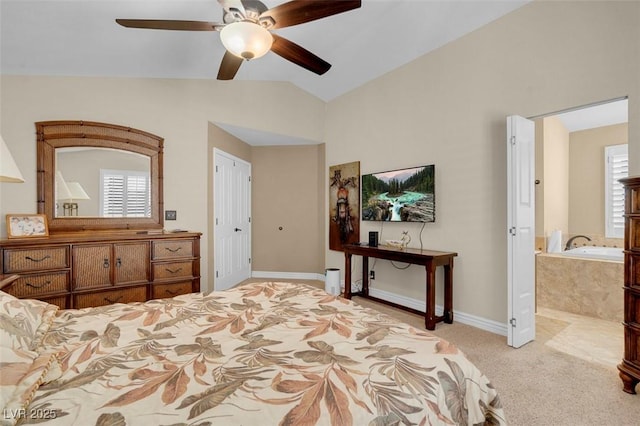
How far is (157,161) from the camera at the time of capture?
367 centimetres

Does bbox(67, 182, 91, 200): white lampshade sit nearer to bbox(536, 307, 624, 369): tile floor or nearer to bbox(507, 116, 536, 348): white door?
bbox(507, 116, 536, 348): white door

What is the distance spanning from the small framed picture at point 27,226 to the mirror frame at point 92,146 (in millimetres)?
118

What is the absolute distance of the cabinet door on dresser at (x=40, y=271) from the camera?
8.32ft

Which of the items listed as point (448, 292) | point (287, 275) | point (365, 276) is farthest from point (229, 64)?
point (287, 275)

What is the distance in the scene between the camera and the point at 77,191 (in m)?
3.27

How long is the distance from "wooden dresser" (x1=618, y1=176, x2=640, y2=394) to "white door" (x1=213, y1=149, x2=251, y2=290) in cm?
422

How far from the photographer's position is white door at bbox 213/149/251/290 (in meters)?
4.46

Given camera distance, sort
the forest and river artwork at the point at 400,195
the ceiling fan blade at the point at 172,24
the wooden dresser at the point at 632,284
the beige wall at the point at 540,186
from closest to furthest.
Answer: the wooden dresser at the point at 632,284
the ceiling fan blade at the point at 172,24
the forest and river artwork at the point at 400,195
the beige wall at the point at 540,186

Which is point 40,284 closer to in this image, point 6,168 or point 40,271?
point 40,271

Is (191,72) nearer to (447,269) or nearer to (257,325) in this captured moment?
(257,325)

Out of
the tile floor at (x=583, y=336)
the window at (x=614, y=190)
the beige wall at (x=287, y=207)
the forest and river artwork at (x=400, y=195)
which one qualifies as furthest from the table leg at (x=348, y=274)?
the window at (x=614, y=190)

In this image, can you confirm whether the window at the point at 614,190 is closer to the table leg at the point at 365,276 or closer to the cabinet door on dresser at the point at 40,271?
the table leg at the point at 365,276

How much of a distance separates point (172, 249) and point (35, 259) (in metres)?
1.09

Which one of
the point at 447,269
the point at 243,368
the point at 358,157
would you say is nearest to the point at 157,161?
the point at 358,157
